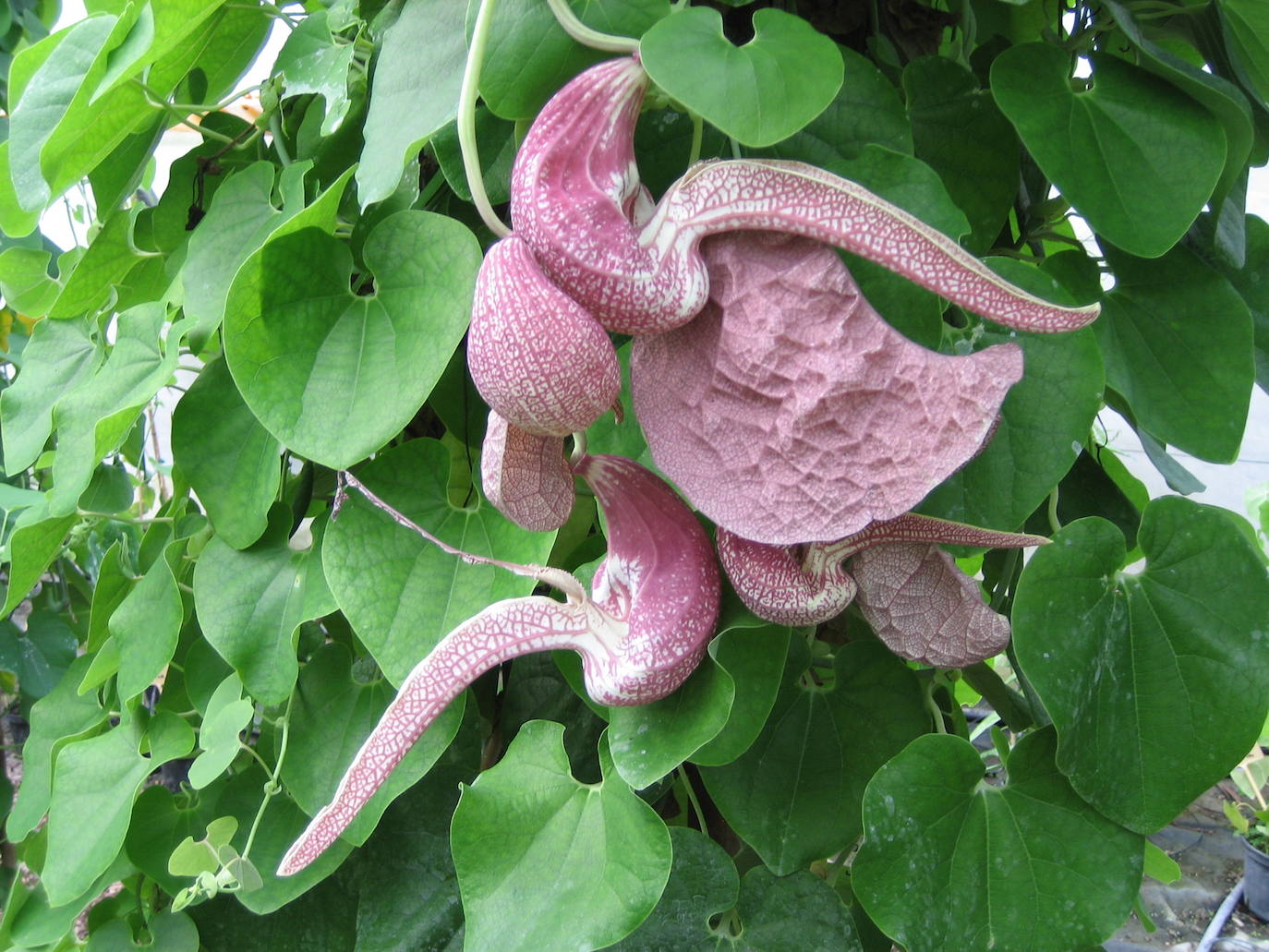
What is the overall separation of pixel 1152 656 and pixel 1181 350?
0.17 m

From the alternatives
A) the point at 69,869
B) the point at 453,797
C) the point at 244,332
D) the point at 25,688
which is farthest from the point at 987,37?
the point at 25,688

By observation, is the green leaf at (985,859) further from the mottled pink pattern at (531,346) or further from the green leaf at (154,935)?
the green leaf at (154,935)

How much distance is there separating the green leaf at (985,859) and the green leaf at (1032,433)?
12 centimetres

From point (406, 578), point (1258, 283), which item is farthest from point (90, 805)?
point (1258, 283)

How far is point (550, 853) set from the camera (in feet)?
1.65

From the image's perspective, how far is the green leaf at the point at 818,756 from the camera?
53 cm

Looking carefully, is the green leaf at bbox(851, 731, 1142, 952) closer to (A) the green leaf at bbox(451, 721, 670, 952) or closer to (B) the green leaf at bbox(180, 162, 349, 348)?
(A) the green leaf at bbox(451, 721, 670, 952)

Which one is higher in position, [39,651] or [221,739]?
[221,739]

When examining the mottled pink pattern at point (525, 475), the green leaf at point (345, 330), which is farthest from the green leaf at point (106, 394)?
the mottled pink pattern at point (525, 475)

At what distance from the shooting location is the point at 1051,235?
22.1 inches

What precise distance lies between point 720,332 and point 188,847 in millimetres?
448

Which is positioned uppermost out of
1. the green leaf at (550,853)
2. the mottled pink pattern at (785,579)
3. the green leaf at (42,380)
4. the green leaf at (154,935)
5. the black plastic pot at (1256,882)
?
the mottled pink pattern at (785,579)

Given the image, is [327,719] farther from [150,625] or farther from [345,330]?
[345,330]

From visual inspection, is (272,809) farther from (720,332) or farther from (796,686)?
(720,332)
